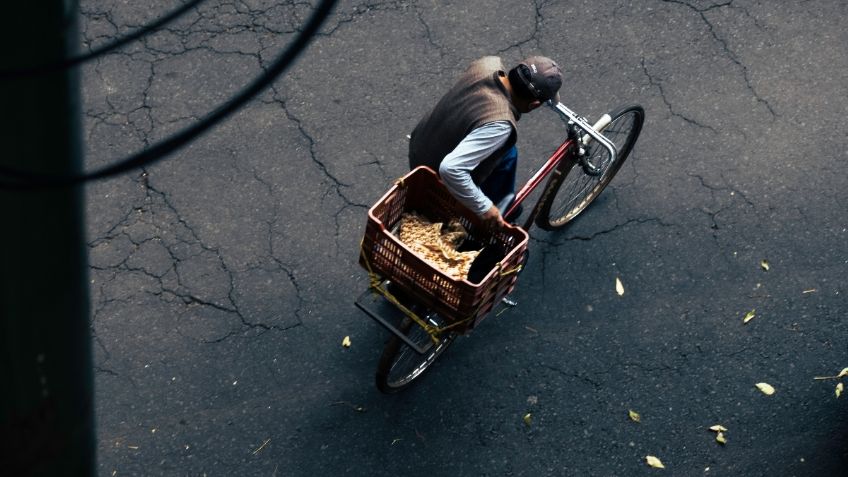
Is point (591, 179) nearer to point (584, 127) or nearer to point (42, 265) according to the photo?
point (584, 127)

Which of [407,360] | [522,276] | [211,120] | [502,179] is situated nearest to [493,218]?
Answer: [502,179]

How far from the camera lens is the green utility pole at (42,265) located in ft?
7.22

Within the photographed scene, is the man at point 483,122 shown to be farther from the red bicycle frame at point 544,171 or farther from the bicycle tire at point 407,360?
the bicycle tire at point 407,360

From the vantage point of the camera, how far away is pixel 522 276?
641cm

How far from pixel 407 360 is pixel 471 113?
5.17ft

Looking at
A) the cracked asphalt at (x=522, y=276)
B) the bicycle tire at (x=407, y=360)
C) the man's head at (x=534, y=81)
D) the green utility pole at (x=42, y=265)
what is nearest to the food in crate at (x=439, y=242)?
the bicycle tire at (x=407, y=360)

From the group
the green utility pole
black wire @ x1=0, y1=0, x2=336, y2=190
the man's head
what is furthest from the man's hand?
black wire @ x1=0, y1=0, x2=336, y2=190

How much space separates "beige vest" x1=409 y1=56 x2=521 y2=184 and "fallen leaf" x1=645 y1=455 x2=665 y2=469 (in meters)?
1.98


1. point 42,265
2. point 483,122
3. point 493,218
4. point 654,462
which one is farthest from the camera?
point 654,462

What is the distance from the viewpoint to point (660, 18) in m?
7.61

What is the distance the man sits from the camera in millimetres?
4953

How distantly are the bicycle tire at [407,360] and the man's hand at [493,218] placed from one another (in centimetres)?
63

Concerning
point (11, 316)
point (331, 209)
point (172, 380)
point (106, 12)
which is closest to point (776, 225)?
point (331, 209)

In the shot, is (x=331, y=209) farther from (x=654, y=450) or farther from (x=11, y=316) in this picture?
(x=11, y=316)
